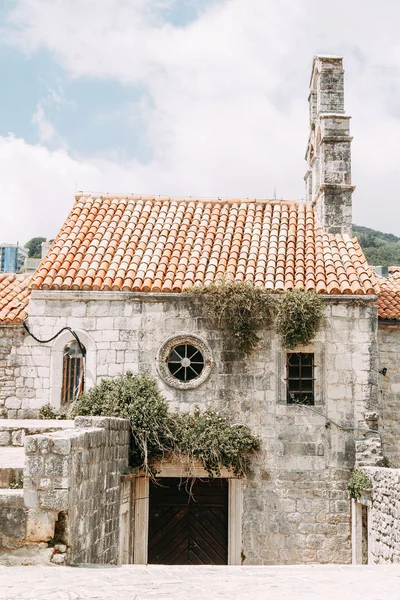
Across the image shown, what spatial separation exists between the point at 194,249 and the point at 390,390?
16.4 ft

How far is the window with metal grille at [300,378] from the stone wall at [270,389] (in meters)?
0.18

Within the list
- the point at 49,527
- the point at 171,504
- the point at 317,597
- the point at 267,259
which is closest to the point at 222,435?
the point at 171,504

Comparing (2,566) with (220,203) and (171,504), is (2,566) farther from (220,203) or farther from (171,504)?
(220,203)

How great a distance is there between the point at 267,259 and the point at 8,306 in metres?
5.37

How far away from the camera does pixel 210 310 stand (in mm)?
13578

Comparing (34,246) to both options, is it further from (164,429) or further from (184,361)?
(164,429)

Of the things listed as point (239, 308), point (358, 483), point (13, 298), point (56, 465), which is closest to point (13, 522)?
point (56, 465)

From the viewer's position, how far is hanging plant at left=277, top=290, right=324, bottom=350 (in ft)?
43.7

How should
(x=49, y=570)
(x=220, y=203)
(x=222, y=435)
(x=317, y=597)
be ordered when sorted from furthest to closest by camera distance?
(x=220, y=203) → (x=222, y=435) → (x=49, y=570) → (x=317, y=597)

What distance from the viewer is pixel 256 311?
13.6m

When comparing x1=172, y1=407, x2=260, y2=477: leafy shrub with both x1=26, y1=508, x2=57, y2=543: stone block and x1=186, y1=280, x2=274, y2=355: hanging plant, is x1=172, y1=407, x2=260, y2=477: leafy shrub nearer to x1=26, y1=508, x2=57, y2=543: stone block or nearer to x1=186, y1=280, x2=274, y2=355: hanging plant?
x1=186, y1=280, x2=274, y2=355: hanging plant

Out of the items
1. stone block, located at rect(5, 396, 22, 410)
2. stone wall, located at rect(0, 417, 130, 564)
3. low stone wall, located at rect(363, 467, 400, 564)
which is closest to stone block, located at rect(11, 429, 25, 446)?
stone wall, located at rect(0, 417, 130, 564)

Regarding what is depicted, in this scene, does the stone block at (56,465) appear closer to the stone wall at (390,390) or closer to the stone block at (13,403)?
the stone block at (13,403)

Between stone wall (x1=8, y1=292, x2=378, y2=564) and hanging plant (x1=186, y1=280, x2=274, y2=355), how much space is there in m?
0.23
